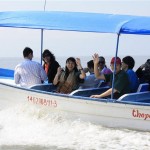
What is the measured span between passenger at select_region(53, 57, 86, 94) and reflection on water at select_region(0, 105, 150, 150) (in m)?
0.62

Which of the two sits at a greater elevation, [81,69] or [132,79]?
[81,69]

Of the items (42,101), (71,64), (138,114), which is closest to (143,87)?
(138,114)

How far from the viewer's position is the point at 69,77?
10320 mm

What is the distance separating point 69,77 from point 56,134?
52.6 inches

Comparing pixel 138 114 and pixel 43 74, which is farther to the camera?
pixel 43 74

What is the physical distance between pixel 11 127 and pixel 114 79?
228cm

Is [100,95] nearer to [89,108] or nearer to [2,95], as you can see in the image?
[89,108]

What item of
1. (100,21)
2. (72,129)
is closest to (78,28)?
(100,21)

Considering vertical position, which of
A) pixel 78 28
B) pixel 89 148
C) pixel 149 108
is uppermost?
pixel 78 28

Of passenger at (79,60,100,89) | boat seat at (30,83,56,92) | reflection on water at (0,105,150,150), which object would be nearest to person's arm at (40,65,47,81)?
boat seat at (30,83,56,92)

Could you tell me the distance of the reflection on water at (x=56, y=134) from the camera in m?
8.78

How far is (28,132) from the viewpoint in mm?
9727

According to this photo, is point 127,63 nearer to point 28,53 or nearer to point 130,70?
point 130,70

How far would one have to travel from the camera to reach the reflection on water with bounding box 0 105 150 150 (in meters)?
8.78
